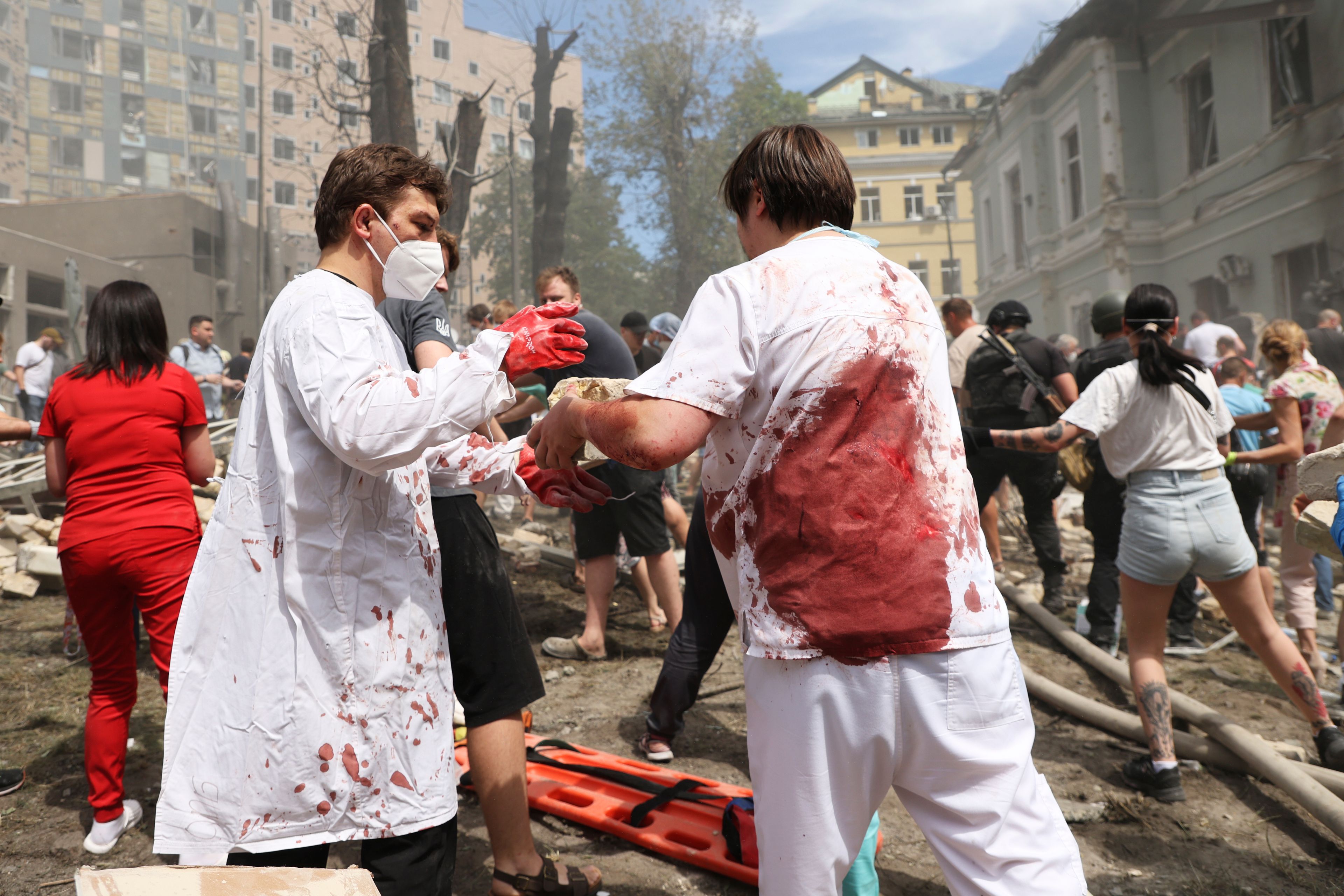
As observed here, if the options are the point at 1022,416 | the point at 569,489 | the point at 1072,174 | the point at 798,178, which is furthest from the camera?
the point at 1072,174

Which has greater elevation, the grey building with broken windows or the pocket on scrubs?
the grey building with broken windows

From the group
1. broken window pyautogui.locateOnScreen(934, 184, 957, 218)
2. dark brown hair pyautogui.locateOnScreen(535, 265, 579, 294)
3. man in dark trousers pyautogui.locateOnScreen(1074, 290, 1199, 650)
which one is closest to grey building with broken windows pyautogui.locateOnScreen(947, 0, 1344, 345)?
man in dark trousers pyautogui.locateOnScreen(1074, 290, 1199, 650)

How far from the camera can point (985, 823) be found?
1531mm

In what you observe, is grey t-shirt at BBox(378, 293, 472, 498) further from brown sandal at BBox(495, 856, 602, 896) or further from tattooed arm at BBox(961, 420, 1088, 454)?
tattooed arm at BBox(961, 420, 1088, 454)

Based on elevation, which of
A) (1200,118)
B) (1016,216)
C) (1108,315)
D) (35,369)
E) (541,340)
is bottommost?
(541,340)

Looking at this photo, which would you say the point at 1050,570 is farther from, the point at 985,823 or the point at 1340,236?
the point at 1340,236

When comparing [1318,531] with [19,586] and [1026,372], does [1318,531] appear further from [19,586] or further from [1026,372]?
[19,586]

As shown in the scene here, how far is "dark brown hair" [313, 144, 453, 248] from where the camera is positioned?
194 centimetres

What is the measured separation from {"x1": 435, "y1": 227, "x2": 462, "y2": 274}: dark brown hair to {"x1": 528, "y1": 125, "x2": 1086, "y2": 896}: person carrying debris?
3.30ft

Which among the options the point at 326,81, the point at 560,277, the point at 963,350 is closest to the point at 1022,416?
the point at 963,350

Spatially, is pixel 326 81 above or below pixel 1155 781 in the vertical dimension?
above

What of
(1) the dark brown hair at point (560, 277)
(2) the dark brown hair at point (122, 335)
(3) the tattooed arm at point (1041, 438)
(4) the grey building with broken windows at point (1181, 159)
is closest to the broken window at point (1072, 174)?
(4) the grey building with broken windows at point (1181, 159)

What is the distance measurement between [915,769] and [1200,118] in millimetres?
19047

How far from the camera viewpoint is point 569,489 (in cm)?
225
